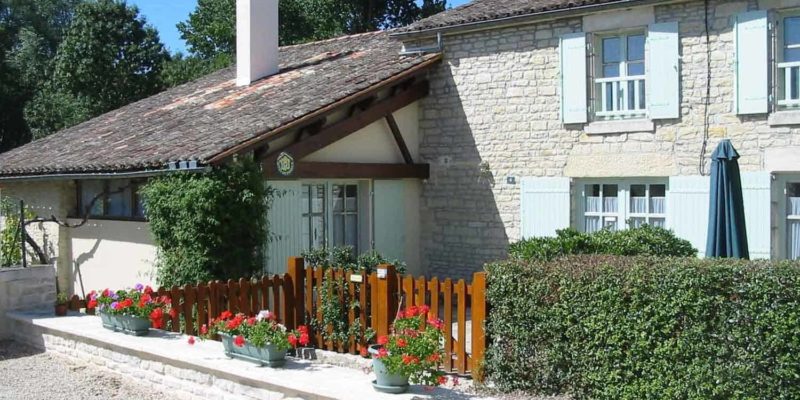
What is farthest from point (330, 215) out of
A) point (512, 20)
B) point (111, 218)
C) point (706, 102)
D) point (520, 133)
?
point (706, 102)

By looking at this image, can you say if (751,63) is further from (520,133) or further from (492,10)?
(492,10)

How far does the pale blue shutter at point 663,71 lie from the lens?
11258 mm

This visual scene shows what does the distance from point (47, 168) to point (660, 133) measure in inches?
387

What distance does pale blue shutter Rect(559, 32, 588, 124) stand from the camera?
11969mm

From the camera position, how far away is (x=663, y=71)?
11344 mm

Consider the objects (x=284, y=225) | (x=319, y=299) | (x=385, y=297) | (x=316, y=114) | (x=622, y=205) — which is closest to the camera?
(x=385, y=297)

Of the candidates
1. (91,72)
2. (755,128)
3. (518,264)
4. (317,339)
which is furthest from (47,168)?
(91,72)

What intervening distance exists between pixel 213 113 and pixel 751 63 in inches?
328

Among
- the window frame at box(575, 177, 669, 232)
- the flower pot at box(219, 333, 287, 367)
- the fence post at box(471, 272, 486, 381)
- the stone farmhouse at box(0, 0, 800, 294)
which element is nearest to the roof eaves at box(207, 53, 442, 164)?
the stone farmhouse at box(0, 0, 800, 294)

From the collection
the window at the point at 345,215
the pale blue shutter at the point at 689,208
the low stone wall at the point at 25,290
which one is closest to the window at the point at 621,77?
the pale blue shutter at the point at 689,208

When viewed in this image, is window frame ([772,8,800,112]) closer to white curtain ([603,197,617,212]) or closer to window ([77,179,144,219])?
white curtain ([603,197,617,212])

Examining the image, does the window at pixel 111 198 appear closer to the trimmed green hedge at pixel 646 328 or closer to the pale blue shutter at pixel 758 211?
the trimmed green hedge at pixel 646 328

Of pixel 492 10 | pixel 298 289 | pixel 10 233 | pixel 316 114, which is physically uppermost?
pixel 492 10

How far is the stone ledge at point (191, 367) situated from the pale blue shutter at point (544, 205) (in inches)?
241
